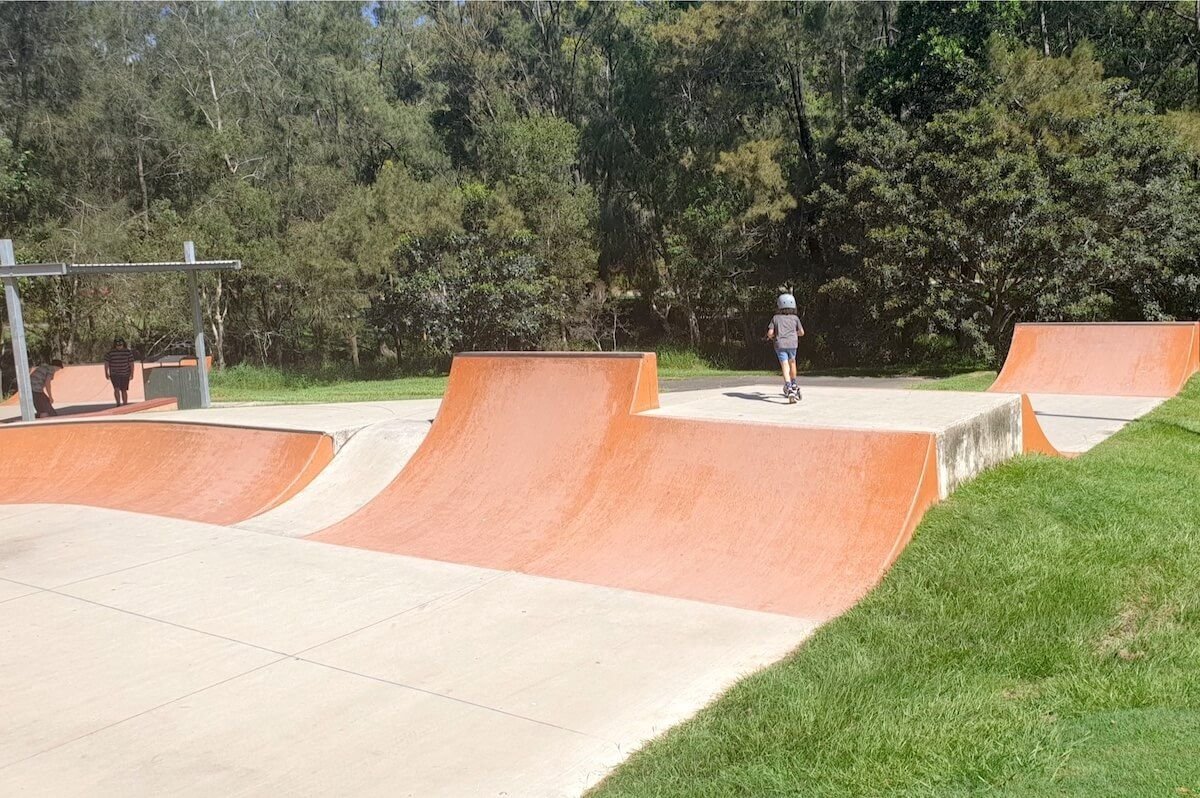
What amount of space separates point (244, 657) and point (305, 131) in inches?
1271

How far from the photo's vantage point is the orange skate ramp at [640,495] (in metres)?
6.23

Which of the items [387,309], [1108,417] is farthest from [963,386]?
[387,309]

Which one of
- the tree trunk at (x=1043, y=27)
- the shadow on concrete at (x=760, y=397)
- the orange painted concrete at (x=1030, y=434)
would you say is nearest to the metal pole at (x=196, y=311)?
the shadow on concrete at (x=760, y=397)

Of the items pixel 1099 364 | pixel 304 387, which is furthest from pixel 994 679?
pixel 304 387

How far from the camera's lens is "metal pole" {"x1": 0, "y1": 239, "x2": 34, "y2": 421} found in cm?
1227

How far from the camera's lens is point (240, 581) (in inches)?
273

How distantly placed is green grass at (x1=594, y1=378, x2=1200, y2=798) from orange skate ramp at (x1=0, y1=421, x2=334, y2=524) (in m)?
6.15

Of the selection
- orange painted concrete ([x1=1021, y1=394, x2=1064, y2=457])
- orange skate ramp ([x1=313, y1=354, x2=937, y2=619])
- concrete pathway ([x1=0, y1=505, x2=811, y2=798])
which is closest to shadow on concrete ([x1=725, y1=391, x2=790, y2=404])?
orange skate ramp ([x1=313, y1=354, x2=937, y2=619])

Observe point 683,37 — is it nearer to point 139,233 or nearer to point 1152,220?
point 1152,220

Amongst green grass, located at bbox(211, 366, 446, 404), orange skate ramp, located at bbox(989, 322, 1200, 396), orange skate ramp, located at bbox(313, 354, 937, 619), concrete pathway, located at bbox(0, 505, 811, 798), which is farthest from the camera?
green grass, located at bbox(211, 366, 446, 404)

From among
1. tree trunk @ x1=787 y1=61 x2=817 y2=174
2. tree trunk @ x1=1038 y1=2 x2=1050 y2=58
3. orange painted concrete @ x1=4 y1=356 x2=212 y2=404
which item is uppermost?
tree trunk @ x1=1038 y1=2 x2=1050 y2=58

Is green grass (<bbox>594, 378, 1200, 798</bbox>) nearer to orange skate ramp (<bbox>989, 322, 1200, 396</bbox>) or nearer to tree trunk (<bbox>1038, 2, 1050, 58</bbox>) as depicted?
orange skate ramp (<bbox>989, 322, 1200, 396</bbox>)

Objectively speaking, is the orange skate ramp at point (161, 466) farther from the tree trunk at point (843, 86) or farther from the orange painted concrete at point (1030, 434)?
the tree trunk at point (843, 86)

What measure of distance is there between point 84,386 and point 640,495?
61.8 ft
